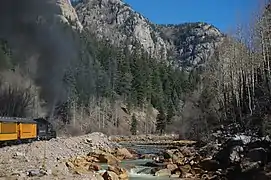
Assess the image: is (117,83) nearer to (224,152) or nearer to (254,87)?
(254,87)

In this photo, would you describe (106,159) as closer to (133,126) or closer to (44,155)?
(44,155)

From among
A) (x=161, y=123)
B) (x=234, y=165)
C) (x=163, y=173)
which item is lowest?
(x=163, y=173)

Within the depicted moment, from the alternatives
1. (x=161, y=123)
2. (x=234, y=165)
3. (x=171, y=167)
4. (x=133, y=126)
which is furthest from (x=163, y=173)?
(x=133, y=126)

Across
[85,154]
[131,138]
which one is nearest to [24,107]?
[131,138]

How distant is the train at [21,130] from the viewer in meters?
36.2

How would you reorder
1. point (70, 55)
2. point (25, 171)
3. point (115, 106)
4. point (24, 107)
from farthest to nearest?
point (115, 106) → point (70, 55) → point (24, 107) → point (25, 171)

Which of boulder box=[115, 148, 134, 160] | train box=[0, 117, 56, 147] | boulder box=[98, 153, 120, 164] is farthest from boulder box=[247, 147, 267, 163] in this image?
boulder box=[115, 148, 134, 160]

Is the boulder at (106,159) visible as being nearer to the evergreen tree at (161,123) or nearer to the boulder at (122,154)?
the boulder at (122,154)

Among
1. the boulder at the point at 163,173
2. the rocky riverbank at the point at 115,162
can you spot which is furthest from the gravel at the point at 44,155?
the boulder at the point at 163,173

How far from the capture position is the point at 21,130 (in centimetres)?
4119

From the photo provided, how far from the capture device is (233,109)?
5525cm

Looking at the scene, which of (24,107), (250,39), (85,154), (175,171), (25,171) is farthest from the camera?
(24,107)

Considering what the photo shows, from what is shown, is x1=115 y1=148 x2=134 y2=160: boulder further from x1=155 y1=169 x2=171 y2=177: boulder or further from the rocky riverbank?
x1=155 y1=169 x2=171 y2=177: boulder

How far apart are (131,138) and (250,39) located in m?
53.7
